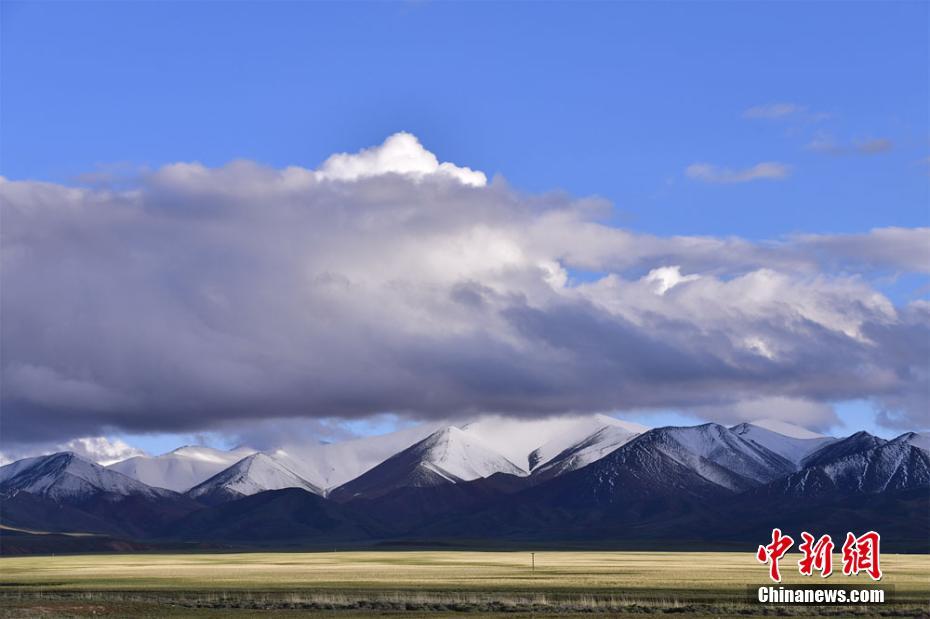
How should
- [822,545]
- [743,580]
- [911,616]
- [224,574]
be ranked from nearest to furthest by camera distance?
[911,616]
[822,545]
[743,580]
[224,574]

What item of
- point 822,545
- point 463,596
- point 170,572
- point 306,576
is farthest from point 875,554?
point 170,572

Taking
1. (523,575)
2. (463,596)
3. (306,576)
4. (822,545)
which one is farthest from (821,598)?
(306,576)

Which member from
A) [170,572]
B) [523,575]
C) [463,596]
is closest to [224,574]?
[170,572]

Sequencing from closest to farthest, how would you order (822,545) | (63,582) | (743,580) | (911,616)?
1. (911,616)
2. (822,545)
3. (743,580)
4. (63,582)

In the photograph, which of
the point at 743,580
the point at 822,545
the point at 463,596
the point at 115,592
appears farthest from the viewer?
the point at 743,580

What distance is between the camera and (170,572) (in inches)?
6629

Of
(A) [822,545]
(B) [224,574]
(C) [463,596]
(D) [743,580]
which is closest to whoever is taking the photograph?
(A) [822,545]

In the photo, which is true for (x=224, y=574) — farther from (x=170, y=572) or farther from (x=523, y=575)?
(x=523, y=575)

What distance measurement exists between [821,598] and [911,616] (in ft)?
36.5

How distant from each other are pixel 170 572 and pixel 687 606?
90.5 metres

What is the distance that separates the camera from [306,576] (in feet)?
497

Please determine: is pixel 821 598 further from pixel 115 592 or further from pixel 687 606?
pixel 115 592

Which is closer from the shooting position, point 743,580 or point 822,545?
point 822,545

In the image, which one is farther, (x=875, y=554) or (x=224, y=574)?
(x=224, y=574)
